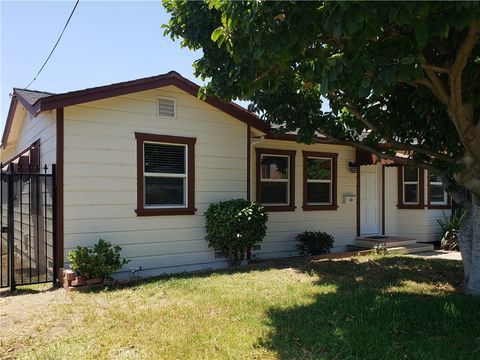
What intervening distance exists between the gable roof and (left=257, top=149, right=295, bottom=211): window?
46.3 inches

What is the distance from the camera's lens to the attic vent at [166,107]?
8414 millimetres

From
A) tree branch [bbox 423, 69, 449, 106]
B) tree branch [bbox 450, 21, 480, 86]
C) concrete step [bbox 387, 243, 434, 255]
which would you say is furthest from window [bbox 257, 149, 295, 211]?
tree branch [bbox 450, 21, 480, 86]

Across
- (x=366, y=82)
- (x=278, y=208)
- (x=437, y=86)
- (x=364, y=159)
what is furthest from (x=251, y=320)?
(x=364, y=159)

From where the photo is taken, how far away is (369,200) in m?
12.7

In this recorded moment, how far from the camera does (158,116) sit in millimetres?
8391

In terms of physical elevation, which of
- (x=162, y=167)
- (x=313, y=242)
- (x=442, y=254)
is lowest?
(x=442, y=254)

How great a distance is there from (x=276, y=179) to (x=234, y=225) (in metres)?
2.83

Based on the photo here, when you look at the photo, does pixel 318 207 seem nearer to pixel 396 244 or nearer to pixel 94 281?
pixel 396 244

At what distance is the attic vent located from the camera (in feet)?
27.6

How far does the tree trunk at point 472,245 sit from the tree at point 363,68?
0.02 m

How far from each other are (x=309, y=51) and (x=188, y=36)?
70.7 inches

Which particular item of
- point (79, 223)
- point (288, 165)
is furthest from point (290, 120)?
point (79, 223)

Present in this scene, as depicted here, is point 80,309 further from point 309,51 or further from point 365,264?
point 365,264

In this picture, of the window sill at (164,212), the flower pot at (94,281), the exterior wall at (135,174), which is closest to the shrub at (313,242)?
the exterior wall at (135,174)
